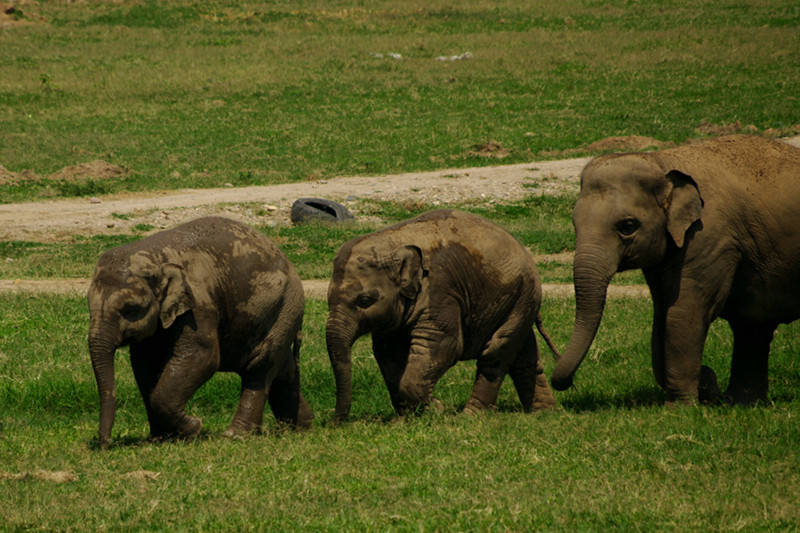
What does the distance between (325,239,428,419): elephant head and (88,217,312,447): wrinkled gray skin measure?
50 centimetres

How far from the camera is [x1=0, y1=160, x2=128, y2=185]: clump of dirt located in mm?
26562

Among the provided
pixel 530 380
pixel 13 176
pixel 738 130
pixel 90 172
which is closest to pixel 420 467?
pixel 530 380

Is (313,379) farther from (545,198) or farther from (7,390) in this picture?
(545,198)

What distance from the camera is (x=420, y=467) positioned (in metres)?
7.98

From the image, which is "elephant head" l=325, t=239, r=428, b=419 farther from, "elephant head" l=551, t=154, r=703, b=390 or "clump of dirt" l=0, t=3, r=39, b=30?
"clump of dirt" l=0, t=3, r=39, b=30

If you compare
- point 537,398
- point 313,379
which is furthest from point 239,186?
point 537,398

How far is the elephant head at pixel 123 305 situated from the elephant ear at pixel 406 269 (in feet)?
6.35

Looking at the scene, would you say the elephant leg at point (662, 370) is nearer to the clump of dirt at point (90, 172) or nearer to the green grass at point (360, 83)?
the green grass at point (360, 83)

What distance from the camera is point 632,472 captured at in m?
7.57

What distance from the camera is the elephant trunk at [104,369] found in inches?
346

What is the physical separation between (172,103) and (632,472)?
103ft

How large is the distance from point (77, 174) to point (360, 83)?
1443 centimetres

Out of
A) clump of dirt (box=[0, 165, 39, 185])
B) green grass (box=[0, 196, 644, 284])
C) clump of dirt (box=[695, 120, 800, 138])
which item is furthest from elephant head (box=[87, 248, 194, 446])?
clump of dirt (box=[695, 120, 800, 138])

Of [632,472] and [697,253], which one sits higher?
[697,253]
